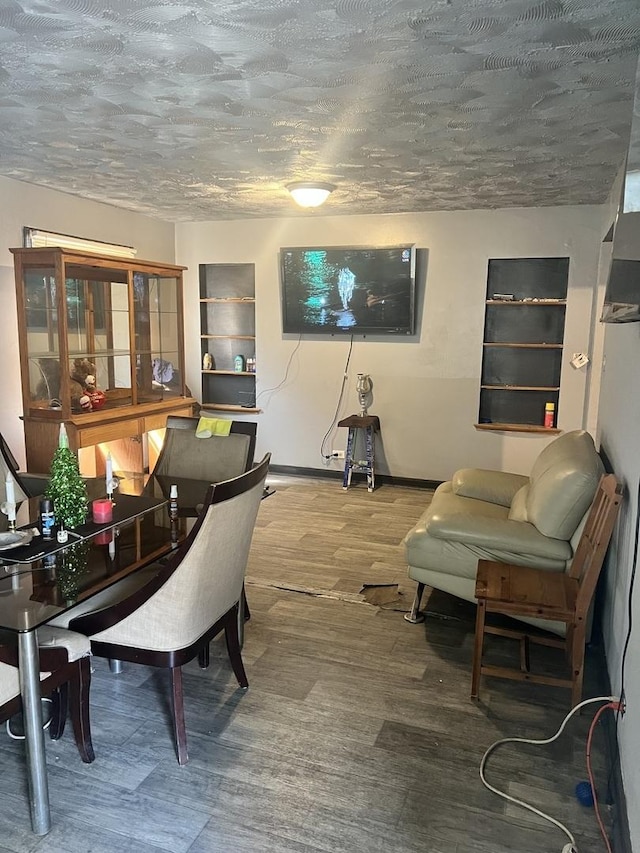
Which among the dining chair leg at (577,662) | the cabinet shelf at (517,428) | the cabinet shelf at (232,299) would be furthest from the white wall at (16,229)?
the dining chair leg at (577,662)

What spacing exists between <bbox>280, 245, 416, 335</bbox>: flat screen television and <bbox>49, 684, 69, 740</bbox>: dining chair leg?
13.3ft

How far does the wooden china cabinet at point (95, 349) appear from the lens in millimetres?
4359

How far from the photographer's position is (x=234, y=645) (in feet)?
8.15

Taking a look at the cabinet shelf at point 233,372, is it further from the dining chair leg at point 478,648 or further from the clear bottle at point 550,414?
the dining chair leg at point 478,648

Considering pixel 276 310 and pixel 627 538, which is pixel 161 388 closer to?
pixel 276 310

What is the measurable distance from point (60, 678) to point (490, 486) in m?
2.65

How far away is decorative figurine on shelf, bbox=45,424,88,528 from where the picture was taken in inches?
93.2

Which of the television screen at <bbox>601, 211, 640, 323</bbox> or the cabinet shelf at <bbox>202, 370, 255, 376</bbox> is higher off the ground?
the television screen at <bbox>601, 211, 640, 323</bbox>

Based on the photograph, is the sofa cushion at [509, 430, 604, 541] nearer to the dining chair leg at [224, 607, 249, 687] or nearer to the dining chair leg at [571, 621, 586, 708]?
the dining chair leg at [571, 621, 586, 708]

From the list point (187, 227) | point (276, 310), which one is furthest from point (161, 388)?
point (187, 227)

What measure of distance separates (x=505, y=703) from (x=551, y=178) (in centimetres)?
325

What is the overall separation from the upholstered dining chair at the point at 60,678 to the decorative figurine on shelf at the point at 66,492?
0.45m

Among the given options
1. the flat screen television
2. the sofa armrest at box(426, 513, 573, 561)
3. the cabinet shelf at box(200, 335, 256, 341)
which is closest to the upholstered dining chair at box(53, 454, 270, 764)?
the sofa armrest at box(426, 513, 573, 561)

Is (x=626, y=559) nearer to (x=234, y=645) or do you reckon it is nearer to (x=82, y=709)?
(x=234, y=645)
